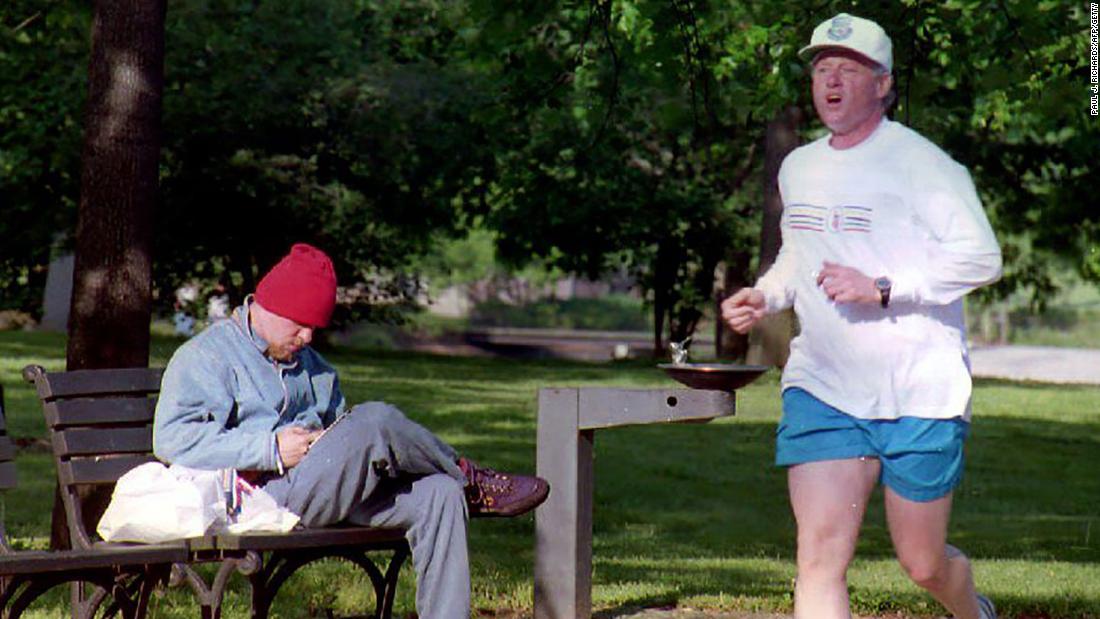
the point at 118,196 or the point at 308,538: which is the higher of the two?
the point at 118,196

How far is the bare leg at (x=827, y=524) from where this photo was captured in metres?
5.54

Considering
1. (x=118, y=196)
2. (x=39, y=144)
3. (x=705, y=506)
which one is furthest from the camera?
(x=39, y=144)

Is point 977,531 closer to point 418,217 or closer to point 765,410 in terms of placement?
point 765,410

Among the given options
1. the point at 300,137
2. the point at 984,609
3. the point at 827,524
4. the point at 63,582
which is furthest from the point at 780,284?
the point at 300,137

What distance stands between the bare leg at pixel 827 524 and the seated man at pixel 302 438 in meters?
1.02

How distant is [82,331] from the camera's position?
836 centimetres

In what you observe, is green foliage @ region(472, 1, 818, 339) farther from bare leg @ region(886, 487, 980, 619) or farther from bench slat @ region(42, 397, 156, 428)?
bare leg @ region(886, 487, 980, 619)

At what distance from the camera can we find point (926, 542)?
18.6 ft

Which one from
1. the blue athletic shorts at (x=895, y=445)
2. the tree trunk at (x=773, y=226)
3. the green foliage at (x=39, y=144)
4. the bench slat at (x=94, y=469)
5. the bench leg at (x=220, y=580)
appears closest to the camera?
the blue athletic shorts at (x=895, y=445)

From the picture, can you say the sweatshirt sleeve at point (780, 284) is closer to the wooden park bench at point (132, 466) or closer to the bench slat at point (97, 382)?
the wooden park bench at point (132, 466)

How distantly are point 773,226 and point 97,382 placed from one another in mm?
20200

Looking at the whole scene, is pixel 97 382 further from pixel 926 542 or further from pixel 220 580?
pixel 926 542

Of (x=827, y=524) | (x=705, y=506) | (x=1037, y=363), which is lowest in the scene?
(x=1037, y=363)

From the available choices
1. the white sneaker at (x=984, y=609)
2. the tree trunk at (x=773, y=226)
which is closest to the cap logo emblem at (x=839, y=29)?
the white sneaker at (x=984, y=609)
